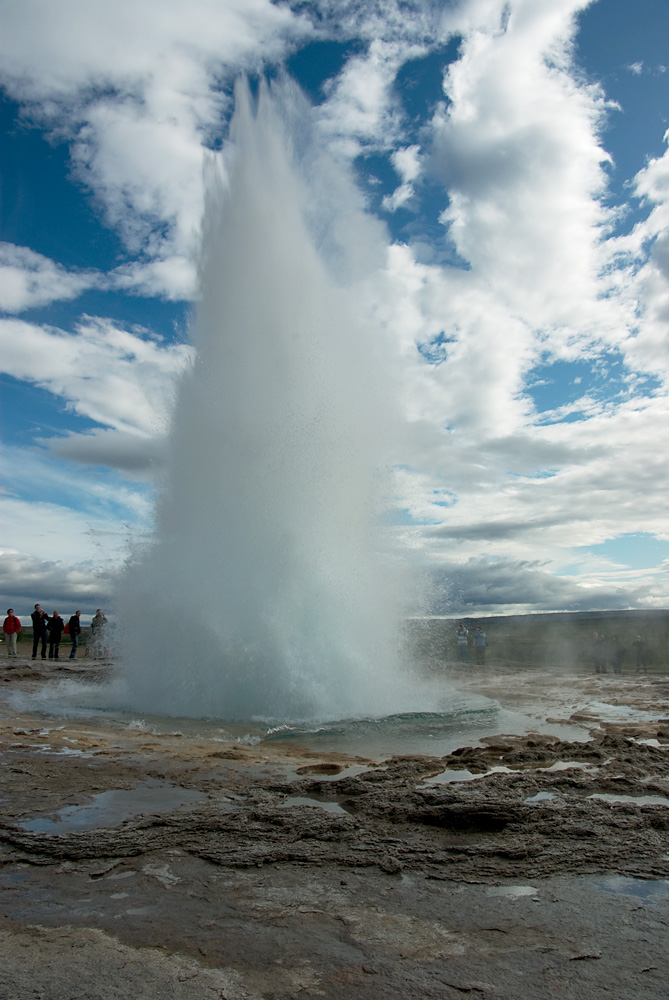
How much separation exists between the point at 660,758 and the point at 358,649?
5.18m

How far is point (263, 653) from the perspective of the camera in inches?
352

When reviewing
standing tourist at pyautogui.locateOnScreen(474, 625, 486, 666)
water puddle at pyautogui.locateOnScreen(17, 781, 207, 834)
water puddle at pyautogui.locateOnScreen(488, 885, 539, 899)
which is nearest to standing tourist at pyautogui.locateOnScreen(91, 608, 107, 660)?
standing tourist at pyautogui.locateOnScreen(474, 625, 486, 666)

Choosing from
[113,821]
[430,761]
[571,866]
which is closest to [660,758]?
[430,761]

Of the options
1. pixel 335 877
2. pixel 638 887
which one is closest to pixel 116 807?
pixel 335 877

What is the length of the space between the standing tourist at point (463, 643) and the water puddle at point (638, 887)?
20.3 metres

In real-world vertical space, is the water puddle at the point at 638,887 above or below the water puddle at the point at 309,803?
below

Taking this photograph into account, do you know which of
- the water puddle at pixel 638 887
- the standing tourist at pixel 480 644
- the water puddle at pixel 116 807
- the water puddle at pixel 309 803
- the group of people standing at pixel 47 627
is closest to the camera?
the water puddle at pixel 638 887

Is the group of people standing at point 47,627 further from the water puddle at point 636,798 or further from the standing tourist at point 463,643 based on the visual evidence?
the water puddle at point 636,798

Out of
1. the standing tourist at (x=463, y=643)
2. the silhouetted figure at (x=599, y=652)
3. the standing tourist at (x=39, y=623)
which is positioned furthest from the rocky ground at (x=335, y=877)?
the standing tourist at (x=463, y=643)

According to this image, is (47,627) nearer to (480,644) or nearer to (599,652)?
(480,644)

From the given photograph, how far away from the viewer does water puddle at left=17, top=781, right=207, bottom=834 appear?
364 centimetres

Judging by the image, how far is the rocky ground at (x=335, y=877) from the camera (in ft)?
7.08

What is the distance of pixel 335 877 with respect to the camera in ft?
9.97

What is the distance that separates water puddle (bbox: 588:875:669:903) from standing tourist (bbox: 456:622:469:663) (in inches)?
799
